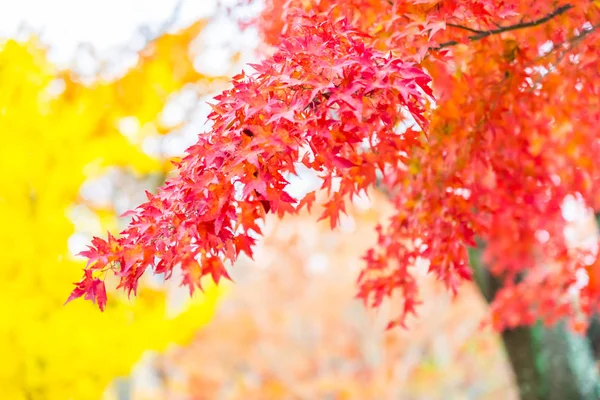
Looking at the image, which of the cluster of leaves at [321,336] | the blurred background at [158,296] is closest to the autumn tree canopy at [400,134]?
the blurred background at [158,296]

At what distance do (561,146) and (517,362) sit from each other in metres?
2.06

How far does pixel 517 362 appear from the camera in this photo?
4.55m

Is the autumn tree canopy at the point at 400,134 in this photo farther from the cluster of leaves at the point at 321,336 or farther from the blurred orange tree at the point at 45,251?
the cluster of leaves at the point at 321,336

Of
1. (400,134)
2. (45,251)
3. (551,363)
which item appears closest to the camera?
(400,134)

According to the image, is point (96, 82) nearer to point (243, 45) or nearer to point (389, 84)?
point (243, 45)

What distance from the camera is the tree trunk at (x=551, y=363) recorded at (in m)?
4.34

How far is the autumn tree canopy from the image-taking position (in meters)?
1.51

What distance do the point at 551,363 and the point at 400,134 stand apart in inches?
133

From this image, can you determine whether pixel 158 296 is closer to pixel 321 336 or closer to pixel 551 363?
pixel 551 363

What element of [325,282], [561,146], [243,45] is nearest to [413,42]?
[561,146]

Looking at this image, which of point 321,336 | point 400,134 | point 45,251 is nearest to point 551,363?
point 400,134

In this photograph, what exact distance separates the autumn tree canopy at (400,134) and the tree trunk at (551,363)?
0.85m

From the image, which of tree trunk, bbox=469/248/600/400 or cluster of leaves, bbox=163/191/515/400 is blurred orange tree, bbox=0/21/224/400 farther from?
cluster of leaves, bbox=163/191/515/400

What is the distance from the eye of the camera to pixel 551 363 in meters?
4.41
